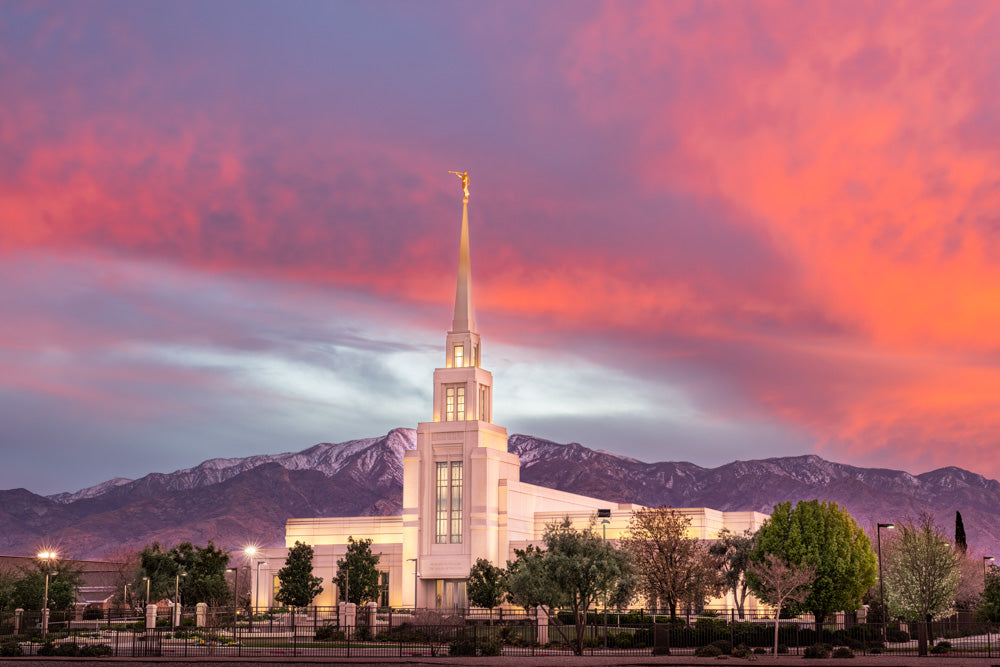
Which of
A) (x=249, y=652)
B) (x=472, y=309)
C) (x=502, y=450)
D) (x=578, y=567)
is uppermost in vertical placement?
(x=472, y=309)

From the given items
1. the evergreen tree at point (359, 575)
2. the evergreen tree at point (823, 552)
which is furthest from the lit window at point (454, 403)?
the evergreen tree at point (823, 552)

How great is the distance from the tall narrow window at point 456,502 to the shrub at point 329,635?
4585cm

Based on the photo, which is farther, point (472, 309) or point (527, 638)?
point (472, 309)

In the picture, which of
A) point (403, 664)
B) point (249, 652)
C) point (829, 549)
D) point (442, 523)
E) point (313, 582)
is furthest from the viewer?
point (442, 523)

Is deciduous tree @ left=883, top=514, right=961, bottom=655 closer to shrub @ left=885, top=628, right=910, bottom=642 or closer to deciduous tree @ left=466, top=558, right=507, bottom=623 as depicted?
shrub @ left=885, top=628, right=910, bottom=642

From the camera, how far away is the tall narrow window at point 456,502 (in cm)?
11506

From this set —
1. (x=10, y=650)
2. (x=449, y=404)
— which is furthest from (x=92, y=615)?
(x=10, y=650)

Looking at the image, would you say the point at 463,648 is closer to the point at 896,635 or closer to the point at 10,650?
the point at 10,650

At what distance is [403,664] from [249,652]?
12.4 metres

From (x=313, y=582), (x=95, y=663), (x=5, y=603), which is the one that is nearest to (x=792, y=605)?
(x=95, y=663)

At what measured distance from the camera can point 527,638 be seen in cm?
6625

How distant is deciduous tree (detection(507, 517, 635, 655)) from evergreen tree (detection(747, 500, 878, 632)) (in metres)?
13.1

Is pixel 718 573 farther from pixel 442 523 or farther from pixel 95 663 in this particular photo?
pixel 95 663

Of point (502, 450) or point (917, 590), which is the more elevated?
point (502, 450)
